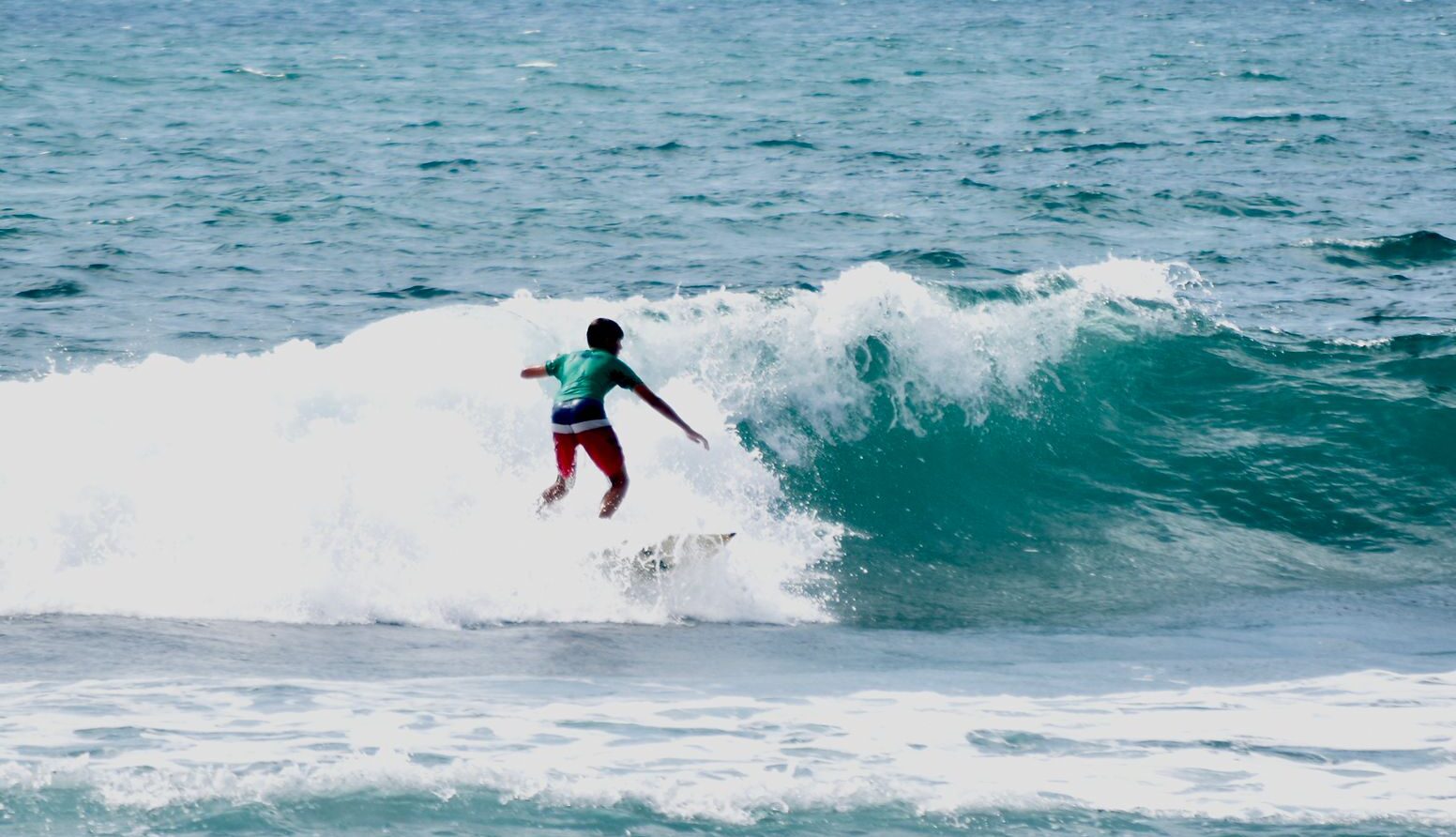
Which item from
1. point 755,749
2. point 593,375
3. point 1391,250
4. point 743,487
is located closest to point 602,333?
point 593,375

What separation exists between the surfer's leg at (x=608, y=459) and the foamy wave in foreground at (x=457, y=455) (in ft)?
0.66

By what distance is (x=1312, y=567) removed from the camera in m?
10.1

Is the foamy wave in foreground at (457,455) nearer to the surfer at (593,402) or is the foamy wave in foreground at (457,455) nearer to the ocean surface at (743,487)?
the ocean surface at (743,487)

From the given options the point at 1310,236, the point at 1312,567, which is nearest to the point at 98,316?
the point at 1312,567

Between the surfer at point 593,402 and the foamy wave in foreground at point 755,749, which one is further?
the surfer at point 593,402

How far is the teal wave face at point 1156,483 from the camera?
994 centimetres

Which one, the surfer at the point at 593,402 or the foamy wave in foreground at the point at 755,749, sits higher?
the surfer at the point at 593,402

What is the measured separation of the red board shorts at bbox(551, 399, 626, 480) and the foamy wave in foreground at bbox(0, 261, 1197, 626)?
38cm

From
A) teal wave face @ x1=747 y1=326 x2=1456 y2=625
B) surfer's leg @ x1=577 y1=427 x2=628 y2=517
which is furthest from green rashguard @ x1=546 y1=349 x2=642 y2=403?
teal wave face @ x1=747 y1=326 x2=1456 y2=625

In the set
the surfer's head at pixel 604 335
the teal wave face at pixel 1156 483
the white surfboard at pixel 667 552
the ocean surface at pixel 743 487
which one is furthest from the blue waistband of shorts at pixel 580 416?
the teal wave face at pixel 1156 483

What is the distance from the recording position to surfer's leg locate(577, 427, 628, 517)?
29.5 feet

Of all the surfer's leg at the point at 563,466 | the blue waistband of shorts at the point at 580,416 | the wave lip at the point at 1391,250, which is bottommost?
the surfer's leg at the point at 563,466

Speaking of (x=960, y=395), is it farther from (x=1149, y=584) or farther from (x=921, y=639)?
(x=921, y=639)

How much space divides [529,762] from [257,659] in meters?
2.11
